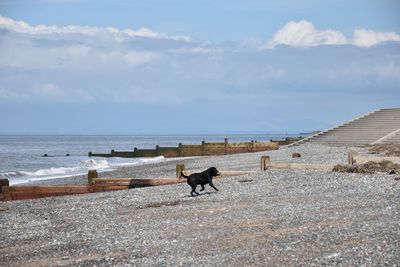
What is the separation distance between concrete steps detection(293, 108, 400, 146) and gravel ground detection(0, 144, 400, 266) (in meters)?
25.8

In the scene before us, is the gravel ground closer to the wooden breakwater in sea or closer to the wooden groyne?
the wooden groyne

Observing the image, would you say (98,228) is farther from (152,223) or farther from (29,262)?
(29,262)

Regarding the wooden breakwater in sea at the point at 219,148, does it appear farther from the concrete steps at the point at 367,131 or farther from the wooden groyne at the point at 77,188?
the wooden groyne at the point at 77,188

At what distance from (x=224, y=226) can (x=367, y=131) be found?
36.4 metres

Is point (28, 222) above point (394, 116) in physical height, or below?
below

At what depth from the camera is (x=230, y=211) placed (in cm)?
1385

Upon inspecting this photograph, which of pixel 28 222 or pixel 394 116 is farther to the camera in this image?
pixel 394 116

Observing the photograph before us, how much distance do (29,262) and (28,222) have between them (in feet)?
16.7

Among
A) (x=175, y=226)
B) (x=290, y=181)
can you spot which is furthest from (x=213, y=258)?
(x=290, y=181)

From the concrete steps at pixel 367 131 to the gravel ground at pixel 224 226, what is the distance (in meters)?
25.8

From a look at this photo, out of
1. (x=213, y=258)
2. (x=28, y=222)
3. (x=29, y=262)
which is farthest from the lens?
(x=28, y=222)

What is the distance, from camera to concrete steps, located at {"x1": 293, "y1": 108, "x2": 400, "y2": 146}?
43.7 metres

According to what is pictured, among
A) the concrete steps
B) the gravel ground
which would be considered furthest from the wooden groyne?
the concrete steps

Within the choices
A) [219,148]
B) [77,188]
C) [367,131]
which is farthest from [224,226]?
[219,148]
